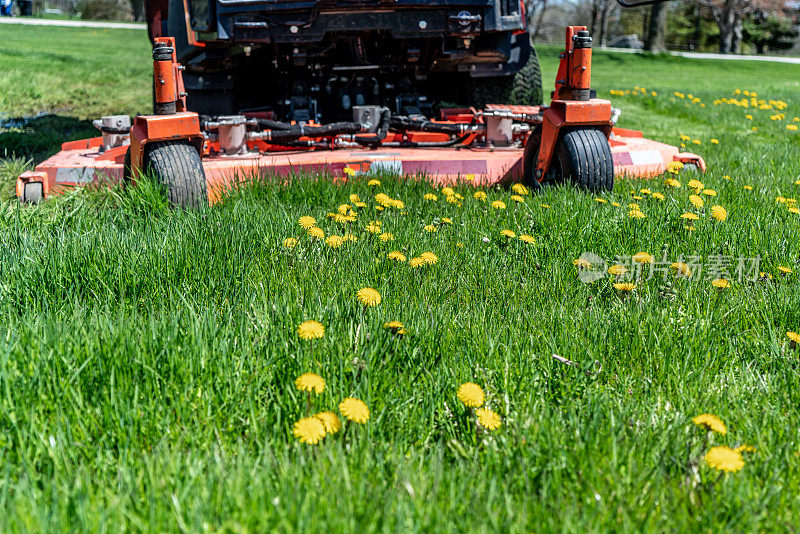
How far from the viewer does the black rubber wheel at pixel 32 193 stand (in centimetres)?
379

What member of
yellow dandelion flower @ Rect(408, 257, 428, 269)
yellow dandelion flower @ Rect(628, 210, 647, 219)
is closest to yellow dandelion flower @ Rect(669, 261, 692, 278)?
yellow dandelion flower @ Rect(628, 210, 647, 219)

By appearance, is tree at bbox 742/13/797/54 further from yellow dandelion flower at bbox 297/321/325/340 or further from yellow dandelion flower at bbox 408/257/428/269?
yellow dandelion flower at bbox 297/321/325/340

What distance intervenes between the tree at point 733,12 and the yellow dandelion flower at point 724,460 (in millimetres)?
50000

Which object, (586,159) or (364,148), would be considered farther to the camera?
(364,148)

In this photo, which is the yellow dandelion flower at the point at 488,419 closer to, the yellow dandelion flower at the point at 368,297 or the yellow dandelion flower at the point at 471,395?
the yellow dandelion flower at the point at 471,395

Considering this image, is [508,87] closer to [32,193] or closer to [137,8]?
[32,193]

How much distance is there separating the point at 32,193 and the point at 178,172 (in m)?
1.05

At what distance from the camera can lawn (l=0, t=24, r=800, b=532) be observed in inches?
49.3

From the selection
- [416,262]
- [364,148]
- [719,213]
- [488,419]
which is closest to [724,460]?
[488,419]

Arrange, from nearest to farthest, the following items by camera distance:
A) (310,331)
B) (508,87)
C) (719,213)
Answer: (310,331) → (719,213) → (508,87)

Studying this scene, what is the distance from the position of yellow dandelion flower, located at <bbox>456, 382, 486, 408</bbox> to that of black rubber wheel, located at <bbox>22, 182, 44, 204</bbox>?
3096mm

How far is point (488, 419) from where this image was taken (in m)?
1.49

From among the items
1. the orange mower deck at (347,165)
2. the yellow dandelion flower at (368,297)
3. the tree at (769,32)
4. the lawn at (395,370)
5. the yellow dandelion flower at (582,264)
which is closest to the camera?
the lawn at (395,370)

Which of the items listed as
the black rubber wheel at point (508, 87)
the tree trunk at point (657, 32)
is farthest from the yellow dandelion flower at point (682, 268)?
the tree trunk at point (657, 32)
